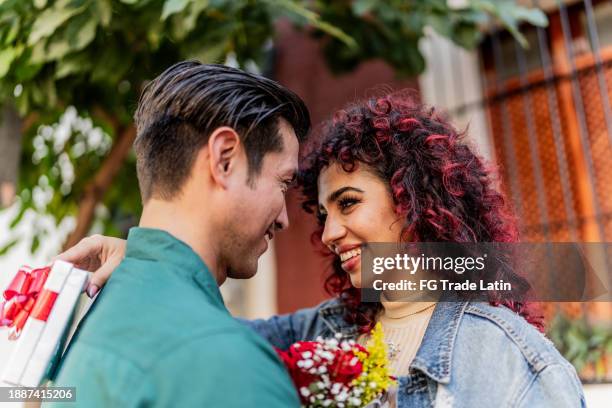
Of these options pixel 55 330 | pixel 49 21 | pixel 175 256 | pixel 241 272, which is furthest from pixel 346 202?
pixel 49 21

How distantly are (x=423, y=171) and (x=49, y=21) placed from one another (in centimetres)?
144

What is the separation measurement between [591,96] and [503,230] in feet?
6.84

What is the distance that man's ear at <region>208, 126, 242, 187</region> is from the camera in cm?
136

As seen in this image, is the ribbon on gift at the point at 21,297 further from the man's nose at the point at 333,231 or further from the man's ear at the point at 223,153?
the man's nose at the point at 333,231

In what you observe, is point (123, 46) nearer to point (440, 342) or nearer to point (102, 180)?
point (102, 180)

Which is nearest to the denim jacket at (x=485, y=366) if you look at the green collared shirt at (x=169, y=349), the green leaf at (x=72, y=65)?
the green collared shirt at (x=169, y=349)

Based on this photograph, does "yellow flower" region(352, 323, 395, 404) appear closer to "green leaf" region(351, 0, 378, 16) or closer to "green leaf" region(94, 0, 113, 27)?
"green leaf" region(94, 0, 113, 27)

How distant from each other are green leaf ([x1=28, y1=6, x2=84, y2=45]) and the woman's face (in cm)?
114

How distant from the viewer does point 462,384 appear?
5.57ft

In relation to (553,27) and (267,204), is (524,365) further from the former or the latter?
(553,27)

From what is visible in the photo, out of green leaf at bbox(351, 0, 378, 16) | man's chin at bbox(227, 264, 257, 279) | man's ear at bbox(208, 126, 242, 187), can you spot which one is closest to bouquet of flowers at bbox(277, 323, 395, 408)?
man's chin at bbox(227, 264, 257, 279)

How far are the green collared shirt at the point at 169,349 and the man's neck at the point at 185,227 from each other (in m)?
0.05

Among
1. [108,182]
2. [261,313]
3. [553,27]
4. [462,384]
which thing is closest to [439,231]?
[462,384]

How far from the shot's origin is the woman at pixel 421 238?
1680mm
